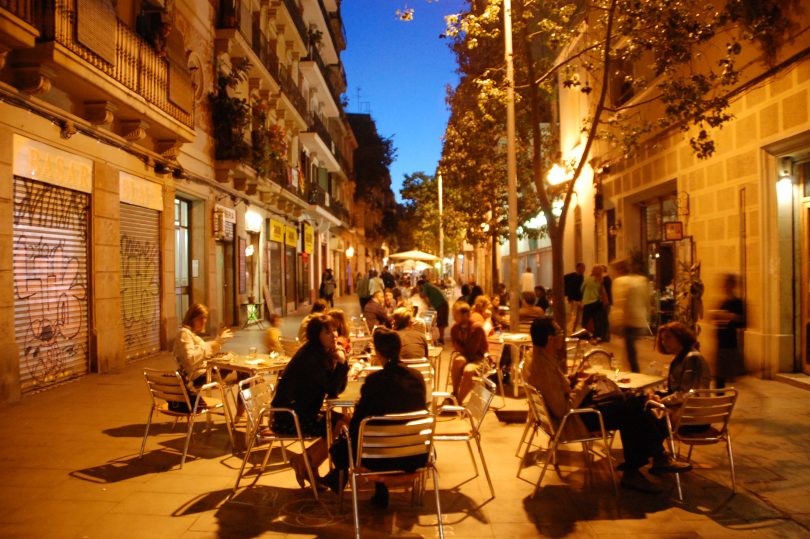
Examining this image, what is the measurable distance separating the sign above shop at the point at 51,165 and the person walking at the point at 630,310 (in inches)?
331

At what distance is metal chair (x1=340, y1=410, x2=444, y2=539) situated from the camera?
4023mm

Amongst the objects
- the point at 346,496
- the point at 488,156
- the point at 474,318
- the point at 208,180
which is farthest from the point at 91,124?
the point at 488,156

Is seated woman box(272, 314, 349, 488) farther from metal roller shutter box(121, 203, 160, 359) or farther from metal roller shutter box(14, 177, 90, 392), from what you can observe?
metal roller shutter box(121, 203, 160, 359)

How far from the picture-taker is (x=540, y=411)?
5035 millimetres

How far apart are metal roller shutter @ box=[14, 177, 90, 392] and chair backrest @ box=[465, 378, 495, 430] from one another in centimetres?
651

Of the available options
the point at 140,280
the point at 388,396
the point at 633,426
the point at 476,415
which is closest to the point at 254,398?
the point at 388,396

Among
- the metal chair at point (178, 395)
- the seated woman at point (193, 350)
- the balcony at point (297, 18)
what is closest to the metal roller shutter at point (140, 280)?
the seated woman at point (193, 350)

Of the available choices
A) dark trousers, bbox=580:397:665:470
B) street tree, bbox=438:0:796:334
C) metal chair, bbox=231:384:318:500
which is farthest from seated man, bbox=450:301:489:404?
metal chair, bbox=231:384:318:500

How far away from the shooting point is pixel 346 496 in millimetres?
4852

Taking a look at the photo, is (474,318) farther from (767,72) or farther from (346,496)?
(767,72)

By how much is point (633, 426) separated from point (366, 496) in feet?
7.19

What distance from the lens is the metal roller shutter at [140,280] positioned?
1144 centimetres

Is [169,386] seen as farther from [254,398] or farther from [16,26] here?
[16,26]

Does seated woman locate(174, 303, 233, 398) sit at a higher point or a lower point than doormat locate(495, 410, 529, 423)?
higher
